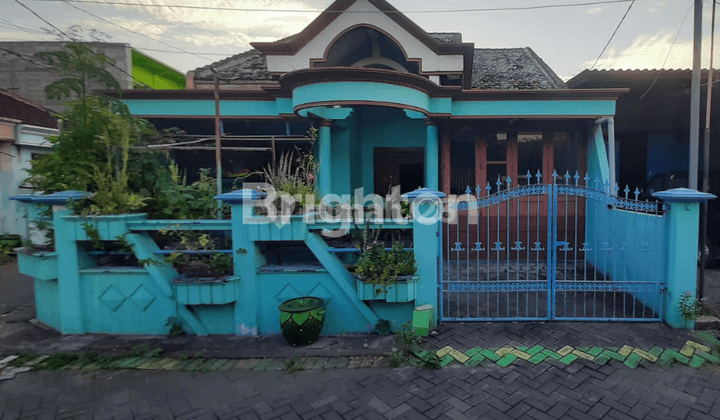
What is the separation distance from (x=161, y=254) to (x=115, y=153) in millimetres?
1713

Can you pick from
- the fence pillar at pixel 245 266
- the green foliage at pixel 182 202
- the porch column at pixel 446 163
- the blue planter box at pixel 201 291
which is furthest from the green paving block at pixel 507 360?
the porch column at pixel 446 163

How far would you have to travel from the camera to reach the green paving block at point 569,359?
398 cm

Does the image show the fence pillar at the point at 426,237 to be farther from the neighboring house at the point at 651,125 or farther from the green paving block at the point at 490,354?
the neighboring house at the point at 651,125

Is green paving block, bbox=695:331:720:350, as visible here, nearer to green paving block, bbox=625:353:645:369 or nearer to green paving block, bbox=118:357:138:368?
green paving block, bbox=625:353:645:369

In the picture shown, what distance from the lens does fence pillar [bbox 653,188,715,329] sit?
15.1ft

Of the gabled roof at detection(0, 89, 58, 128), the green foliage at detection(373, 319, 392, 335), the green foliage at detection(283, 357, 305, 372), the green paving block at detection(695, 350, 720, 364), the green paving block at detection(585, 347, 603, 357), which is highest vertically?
the gabled roof at detection(0, 89, 58, 128)

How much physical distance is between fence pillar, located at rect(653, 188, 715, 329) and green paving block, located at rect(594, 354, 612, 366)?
1.52 metres

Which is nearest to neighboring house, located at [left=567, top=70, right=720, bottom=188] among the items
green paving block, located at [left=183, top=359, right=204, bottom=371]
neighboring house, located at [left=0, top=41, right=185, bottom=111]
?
green paving block, located at [left=183, top=359, right=204, bottom=371]

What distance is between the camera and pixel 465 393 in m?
3.47

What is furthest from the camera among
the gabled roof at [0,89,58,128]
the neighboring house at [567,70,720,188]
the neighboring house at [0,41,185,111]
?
the neighboring house at [0,41,185,111]

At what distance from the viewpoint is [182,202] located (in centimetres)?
518

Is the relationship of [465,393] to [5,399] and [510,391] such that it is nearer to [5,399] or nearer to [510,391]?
[510,391]

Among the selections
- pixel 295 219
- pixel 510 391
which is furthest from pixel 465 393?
pixel 295 219

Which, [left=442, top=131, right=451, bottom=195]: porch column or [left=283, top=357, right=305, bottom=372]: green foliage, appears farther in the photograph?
[left=442, top=131, right=451, bottom=195]: porch column
